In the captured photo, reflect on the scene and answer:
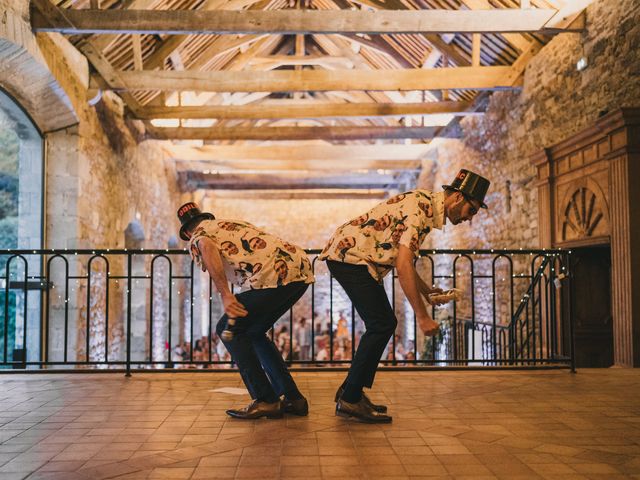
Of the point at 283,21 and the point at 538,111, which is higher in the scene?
the point at 283,21

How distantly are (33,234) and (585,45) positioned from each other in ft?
21.1

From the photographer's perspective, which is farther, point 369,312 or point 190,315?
point 190,315

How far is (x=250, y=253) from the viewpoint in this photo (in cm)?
319

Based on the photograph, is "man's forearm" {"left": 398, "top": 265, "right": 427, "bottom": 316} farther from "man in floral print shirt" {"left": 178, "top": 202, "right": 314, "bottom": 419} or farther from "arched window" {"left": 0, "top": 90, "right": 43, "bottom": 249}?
"arched window" {"left": 0, "top": 90, "right": 43, "bottom": 249}

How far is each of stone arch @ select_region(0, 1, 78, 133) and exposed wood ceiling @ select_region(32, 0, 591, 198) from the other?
0.29 metres

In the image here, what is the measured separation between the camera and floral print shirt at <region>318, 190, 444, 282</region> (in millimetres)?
3051

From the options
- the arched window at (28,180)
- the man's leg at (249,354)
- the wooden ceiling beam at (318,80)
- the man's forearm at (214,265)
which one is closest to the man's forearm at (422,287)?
the man's leg at (249,354)

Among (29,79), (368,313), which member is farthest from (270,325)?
(29,79)

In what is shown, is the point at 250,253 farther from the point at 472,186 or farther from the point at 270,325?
the point at 472,186

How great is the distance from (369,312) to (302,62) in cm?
1135

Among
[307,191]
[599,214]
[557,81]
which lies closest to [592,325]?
[599,214]

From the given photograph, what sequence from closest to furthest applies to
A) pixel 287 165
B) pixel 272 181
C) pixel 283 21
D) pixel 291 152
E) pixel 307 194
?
pixel 283 21 → pixel 291 152 → pixel 287 165 → pixel 272 181 → pixel 307 194

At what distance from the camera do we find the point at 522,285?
8594 millimetres

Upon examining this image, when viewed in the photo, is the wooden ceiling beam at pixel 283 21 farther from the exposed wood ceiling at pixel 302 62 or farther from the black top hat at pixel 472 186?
the black top hat at pixel 472 186
